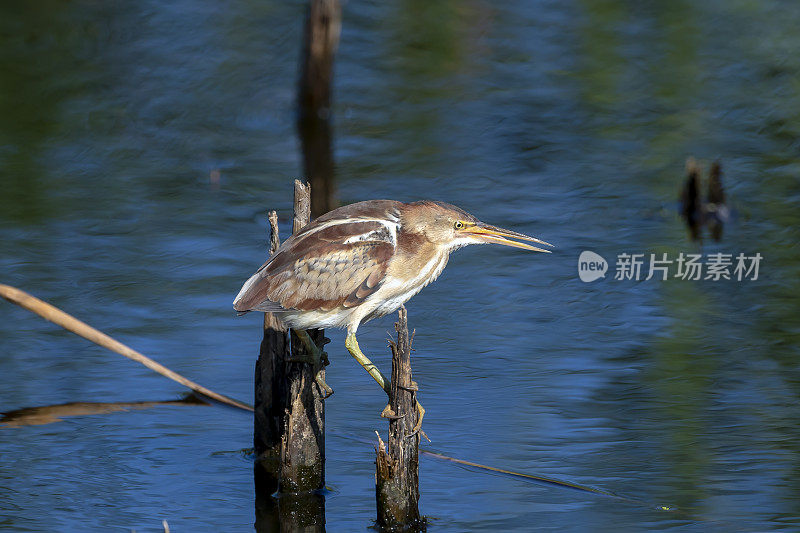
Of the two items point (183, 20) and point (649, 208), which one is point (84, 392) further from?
point (183, 20)

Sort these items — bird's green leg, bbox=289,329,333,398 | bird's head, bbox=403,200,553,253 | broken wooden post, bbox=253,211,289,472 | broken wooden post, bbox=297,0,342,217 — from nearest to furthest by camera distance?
bird's head, bbox=403,200,553,253 < bird's green leg, bbox=289,329,333,398 < broken wooden post, bbox=253,211,289,472 < broken wooden post, bbox=297,0,342,217

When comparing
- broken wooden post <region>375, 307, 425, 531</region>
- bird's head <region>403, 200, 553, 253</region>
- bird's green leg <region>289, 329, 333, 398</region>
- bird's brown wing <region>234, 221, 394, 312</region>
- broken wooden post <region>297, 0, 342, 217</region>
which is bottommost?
broken wooden post <region>375, 307, 425, 531</region>

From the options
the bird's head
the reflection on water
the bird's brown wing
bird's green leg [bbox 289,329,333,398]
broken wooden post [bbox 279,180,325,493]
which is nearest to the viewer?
the bird's brown wing

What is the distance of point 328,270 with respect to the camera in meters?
7.31

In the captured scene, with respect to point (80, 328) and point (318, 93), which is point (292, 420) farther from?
point (318, 93)

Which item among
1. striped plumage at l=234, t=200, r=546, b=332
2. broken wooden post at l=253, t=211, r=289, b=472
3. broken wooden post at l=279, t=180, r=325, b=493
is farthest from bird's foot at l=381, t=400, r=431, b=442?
broken wooden post at l=253, t=211, r=289, b=472

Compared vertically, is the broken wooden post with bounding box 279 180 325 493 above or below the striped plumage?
below

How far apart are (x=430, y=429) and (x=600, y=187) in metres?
6.01

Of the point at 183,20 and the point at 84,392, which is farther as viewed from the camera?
the point at 183,20

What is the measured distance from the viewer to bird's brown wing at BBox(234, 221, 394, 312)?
7.23 meters

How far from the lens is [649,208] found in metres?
13.9

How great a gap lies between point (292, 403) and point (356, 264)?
1.08 meters

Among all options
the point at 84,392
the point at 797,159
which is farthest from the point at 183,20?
the point at 84,392

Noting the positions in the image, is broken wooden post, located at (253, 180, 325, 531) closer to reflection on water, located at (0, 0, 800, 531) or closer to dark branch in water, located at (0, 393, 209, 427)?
reflection on water, located at (0, 0, 800, 531)
